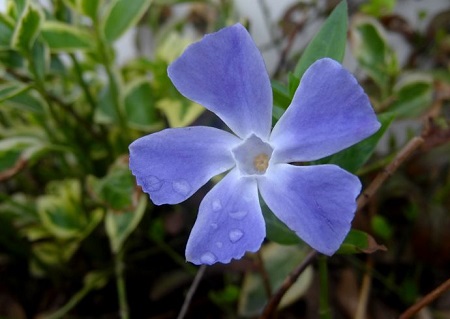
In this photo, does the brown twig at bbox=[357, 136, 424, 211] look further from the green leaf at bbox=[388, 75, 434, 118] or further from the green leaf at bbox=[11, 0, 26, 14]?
the green leaf at bbox=[11, 0, 26, 14]

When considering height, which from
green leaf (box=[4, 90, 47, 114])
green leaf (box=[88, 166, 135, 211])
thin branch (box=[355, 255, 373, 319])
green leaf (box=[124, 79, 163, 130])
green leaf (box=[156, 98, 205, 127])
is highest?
green leaf (box=[4, 90, 47, 114])

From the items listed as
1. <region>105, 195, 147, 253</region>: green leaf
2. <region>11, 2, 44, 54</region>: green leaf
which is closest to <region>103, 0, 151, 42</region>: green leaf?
<region>11, 2, 44, 54</region>: green leaf

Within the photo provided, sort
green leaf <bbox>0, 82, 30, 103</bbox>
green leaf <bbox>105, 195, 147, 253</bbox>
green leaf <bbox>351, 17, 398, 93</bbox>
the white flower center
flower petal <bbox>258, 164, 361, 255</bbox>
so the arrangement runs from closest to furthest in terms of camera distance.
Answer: flower petal <bbox>258, 164, 361, 255</bbox>, the white flower center, green leaf <bbox>0, 82, 30, 103</bbox>, green leaf <bbox>105, 195, 147, 253</bbox>, green leaf <bbox>351, 17, 398, 93</bbox>

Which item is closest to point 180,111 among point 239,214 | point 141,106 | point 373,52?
point 141,106

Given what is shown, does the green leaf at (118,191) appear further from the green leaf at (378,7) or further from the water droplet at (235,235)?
the green leaf at (378,7)

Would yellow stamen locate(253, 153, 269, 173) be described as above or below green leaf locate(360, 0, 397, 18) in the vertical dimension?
above

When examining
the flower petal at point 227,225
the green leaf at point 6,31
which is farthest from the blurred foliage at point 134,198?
the flower petal at point 227,225

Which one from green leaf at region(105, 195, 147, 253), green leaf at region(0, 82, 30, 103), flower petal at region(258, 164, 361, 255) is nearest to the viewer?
flower petal at region(258, 164, 361, 255)
